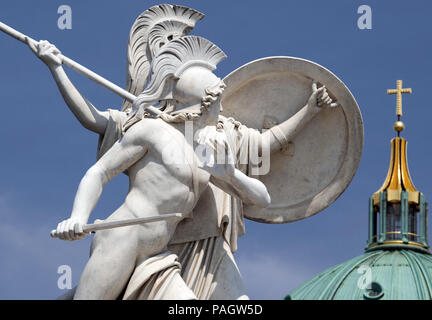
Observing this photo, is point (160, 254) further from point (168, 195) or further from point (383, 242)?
point (383, 242)

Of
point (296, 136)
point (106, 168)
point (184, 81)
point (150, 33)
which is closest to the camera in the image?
point (106, 168)

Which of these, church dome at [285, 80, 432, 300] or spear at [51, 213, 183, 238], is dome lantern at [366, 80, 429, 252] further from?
spear at [51, 213, 183, 238]

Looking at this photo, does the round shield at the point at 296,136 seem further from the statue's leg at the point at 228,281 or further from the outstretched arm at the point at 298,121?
the statue's leg at the point at 228,281

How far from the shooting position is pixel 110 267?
20.6m

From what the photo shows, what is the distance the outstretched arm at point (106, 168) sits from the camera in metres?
20.8

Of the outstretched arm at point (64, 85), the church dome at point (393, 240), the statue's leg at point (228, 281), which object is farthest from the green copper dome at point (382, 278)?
the outstretched arm at point (64, 85)

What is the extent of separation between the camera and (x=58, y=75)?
21.6 metres

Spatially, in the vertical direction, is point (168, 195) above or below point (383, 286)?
below

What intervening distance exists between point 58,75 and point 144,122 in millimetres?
1318

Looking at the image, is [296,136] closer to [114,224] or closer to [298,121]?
[298,121]

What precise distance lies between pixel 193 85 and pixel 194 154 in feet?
2.97

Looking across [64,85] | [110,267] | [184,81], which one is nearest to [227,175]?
[184,81]

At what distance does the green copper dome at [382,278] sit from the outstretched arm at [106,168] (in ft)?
189

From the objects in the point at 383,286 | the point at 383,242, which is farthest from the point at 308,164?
the point at 383,242
